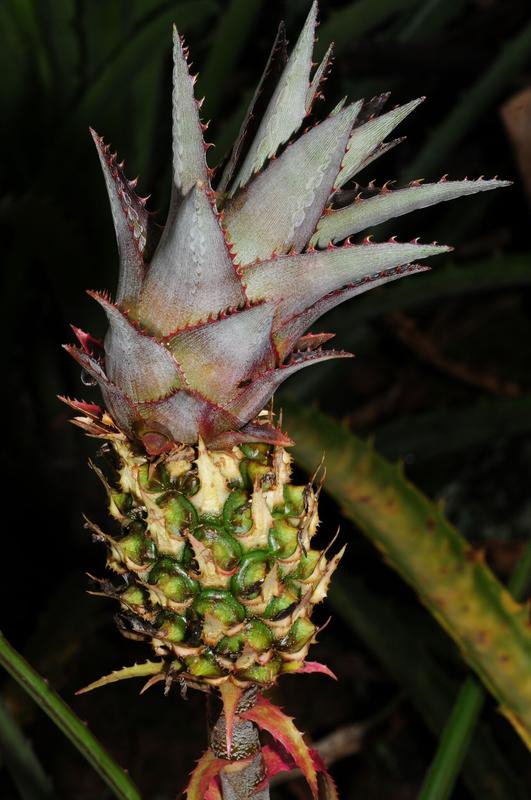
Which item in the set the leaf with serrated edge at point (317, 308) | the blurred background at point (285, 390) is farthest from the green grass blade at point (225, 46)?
the leaf with serrated edge at point (317, 308)

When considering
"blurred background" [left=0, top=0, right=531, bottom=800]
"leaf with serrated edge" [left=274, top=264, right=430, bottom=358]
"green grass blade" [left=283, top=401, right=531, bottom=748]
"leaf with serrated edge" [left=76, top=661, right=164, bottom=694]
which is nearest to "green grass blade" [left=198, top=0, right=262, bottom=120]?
"blurred background" [left=0, top=0, right=531, bottom=800]

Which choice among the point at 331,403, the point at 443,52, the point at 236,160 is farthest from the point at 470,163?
the point at 236,160

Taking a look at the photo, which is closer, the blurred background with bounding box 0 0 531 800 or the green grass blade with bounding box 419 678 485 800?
the green grass blade with bounding box 419 678 485 800

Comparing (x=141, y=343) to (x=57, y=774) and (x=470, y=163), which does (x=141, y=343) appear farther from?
(x=470, y=163)

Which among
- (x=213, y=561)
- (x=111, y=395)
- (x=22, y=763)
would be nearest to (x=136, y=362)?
(x=111, y=395)

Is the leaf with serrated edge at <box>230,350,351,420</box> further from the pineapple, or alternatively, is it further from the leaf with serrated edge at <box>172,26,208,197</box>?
the leaf with serrated edge at <box>172,26,208,197</box>
